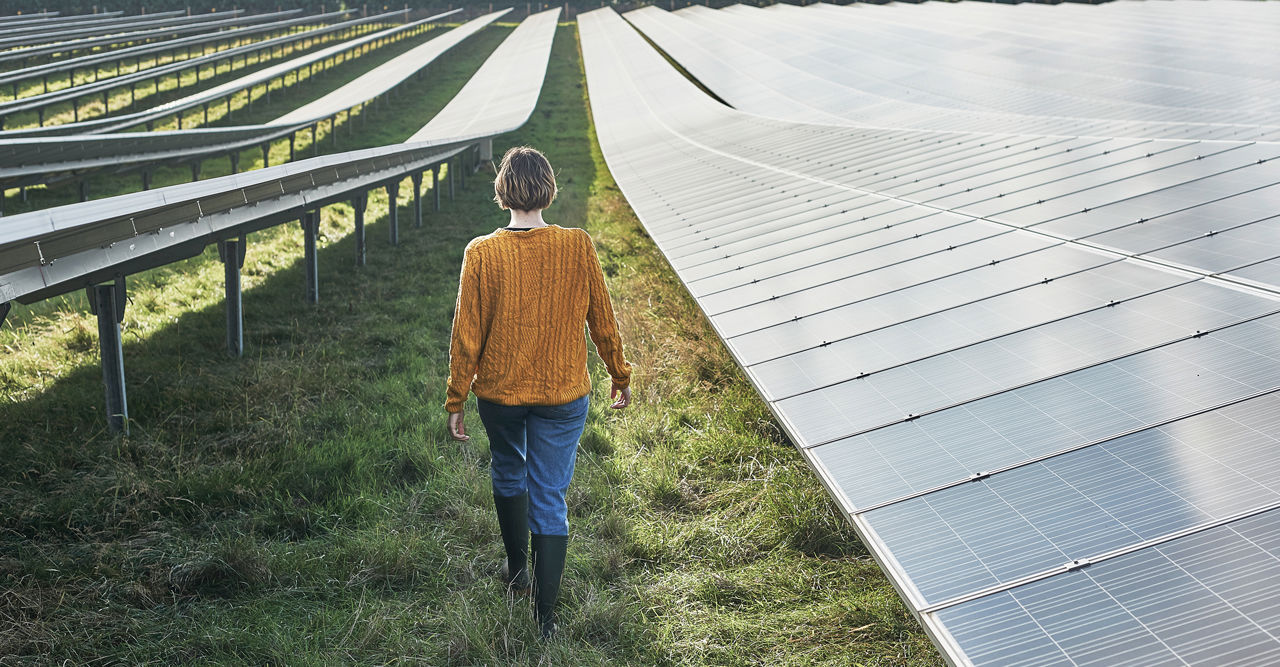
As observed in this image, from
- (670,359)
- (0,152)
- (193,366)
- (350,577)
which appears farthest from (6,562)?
(0,152)

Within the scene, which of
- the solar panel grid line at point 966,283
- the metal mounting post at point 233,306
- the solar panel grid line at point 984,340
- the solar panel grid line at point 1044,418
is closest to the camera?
the solar panel grid line at point 1044,418

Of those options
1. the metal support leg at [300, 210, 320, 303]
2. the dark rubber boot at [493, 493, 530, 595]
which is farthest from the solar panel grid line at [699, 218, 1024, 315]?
the metal support leg at [300, 210, 320, 303]

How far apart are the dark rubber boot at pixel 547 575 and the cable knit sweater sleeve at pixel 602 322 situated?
0.86 metres

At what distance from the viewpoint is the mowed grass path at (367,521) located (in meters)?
4.57

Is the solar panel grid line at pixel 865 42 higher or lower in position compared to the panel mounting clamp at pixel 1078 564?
higher

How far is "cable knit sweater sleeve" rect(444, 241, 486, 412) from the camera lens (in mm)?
4043

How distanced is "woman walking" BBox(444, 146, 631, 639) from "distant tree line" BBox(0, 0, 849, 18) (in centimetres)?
6632

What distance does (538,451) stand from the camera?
4.24 metres

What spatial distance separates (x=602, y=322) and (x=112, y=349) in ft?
17.8

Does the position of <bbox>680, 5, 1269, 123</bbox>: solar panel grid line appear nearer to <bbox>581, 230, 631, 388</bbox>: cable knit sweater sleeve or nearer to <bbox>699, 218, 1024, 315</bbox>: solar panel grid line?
<bbox>699, 218, 1024, 315</bbox>: solar panel grid line

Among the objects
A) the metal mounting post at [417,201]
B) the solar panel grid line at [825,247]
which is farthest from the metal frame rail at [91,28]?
the solar panel grid line at [825,247]

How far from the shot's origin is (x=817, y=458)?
16.0ft

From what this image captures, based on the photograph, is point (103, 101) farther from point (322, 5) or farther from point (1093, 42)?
point (322, 5)

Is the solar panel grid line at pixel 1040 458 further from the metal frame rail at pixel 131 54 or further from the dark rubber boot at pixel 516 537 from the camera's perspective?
the metal frame rail at pixel 131 54
